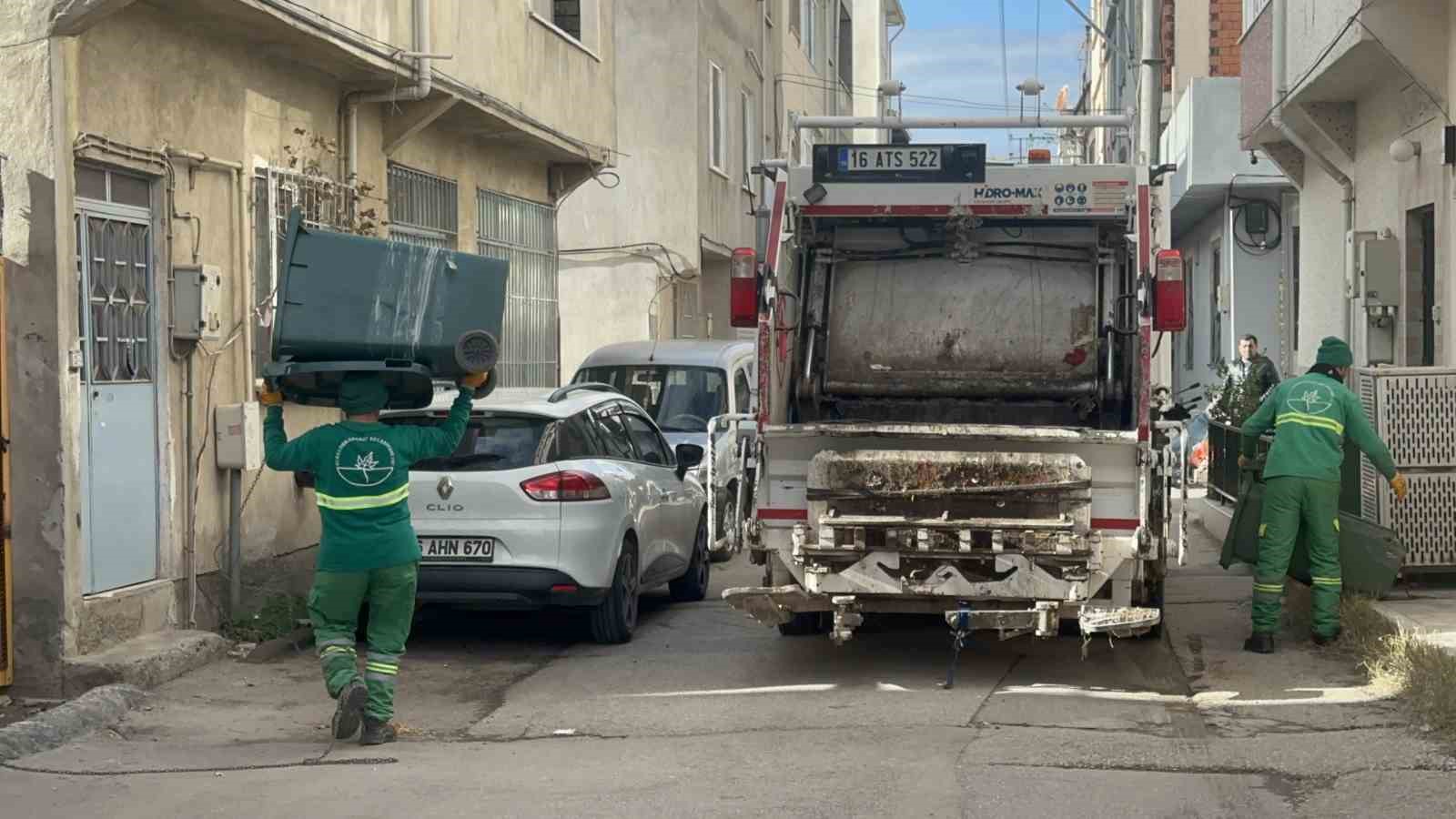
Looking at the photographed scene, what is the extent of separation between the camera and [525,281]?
1788cm

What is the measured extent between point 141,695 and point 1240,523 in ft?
19.3

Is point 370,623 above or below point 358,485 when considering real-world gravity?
below

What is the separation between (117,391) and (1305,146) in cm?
1104

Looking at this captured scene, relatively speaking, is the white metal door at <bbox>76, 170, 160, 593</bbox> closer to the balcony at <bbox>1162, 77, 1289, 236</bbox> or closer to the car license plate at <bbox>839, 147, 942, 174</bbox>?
the car license plate at <bbox>839, 147, 942, 174</bbox>

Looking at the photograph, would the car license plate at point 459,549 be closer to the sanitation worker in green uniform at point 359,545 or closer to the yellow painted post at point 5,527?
the sanitation worker in green uniform at point 359,545

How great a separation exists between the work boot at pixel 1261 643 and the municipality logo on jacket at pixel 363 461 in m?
4.87

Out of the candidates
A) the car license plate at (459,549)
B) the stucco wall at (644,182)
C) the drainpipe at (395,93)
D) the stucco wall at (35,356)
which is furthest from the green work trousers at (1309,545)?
the stucco wall at (644,182)

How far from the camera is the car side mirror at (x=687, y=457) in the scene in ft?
38.2

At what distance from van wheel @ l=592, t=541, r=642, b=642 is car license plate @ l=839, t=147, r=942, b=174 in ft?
8.29

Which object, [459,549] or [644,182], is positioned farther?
[644,182]

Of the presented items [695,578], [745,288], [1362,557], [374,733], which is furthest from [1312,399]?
[374,733]

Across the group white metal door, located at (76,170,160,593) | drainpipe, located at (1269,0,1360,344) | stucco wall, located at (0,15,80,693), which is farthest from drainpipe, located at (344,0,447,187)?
drainpipe, located at (1269,0,1360,344)

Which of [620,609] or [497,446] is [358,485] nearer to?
[497,446]

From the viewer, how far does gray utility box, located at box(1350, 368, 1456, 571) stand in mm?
Result: 10445
